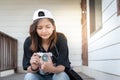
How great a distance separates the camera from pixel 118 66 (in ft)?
8.33

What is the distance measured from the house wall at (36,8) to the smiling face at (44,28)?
4683mm

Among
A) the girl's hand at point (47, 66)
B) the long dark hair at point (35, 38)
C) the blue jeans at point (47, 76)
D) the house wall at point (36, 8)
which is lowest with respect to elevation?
the blue jeans at point (47, 76)

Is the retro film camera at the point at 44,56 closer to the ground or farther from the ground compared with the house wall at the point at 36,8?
closer to the ground

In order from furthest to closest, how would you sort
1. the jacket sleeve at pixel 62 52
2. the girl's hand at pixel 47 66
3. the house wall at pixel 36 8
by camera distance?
1. the house wall at pixel 36 8
2. the jacket sleeve at pixel 62 52
3. the girl's hand at pixel 47 66

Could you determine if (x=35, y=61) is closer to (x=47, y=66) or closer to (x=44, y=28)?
(x=47, y=66)

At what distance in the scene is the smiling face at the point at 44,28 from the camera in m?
1.89

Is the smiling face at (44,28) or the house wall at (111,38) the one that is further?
the house wall at (111,38)

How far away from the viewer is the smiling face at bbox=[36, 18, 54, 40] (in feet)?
6.21

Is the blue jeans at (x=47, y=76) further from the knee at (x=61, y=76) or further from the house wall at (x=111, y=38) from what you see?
the house wall at (x=111, y=38)

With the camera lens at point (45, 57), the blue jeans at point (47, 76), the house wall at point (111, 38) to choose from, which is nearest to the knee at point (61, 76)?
the blue jeans at point (47, 76)

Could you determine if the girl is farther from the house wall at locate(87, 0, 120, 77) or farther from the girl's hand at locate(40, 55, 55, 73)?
the house wall at locate(87, 0, 120, 77)

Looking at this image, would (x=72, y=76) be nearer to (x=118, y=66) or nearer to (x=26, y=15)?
(x=118, y=66)

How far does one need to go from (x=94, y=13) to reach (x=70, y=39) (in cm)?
202

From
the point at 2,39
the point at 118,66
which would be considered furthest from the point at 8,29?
the point at 118,66
